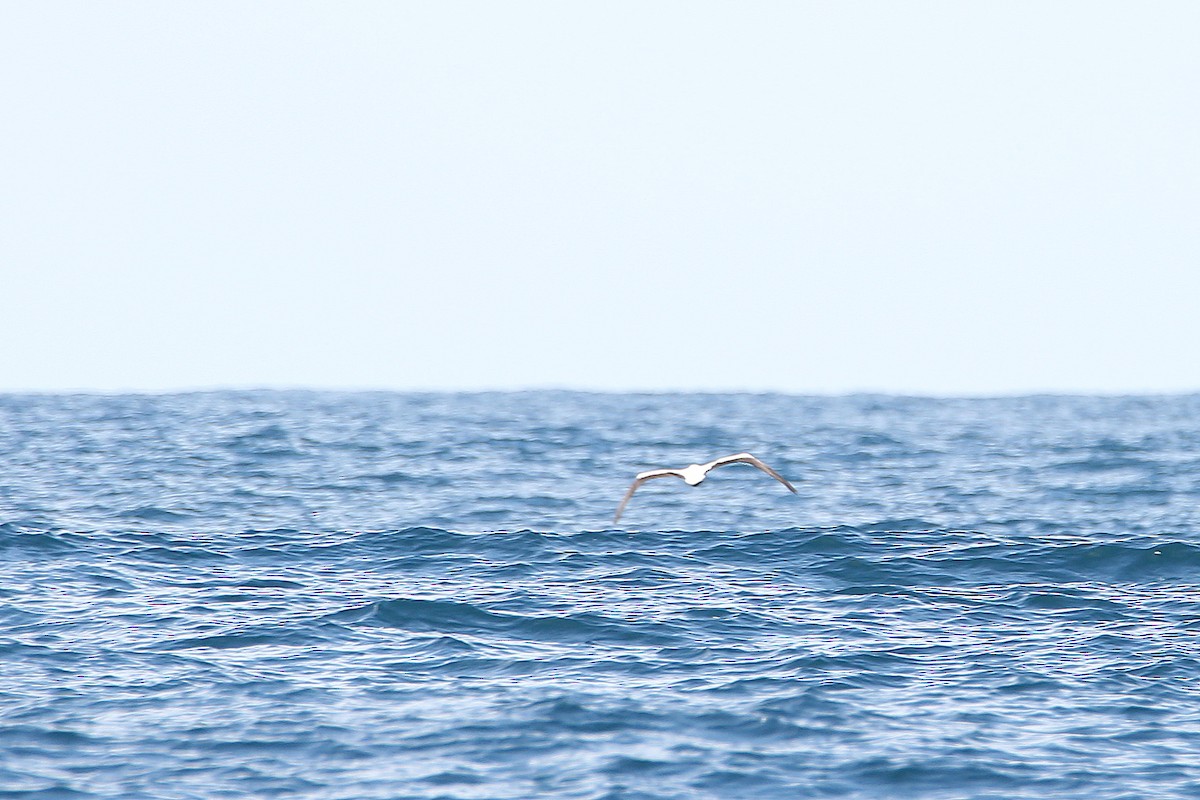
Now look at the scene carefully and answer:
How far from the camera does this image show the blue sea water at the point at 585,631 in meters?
13.7

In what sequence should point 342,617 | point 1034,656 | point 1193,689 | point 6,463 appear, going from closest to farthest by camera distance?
point 1193,689, point 1034,656, point 342,617, point 6,463

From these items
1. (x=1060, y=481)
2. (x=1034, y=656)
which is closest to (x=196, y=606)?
(x=1034, y=656)

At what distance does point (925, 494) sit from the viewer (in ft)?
103

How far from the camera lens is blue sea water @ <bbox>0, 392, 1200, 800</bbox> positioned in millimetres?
13664

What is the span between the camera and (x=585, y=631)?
1844 cm

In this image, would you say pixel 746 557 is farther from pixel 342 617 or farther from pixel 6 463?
pixel 6 463

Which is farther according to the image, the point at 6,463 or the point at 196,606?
the point at 6,463

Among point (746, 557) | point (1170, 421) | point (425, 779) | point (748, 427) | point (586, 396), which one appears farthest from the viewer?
point (586, 396)

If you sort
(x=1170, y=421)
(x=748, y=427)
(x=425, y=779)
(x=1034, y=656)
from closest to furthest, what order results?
(x=425, y=779) → (x=1034, y=656) → (x=748, y=427) → (x=1170, y=421)

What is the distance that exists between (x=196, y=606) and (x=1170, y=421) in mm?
43711

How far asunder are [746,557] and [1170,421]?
117ft

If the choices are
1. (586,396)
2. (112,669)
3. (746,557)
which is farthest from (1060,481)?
(586,396)

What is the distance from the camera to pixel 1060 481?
112ft

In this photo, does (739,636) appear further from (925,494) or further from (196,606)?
(925,494)
